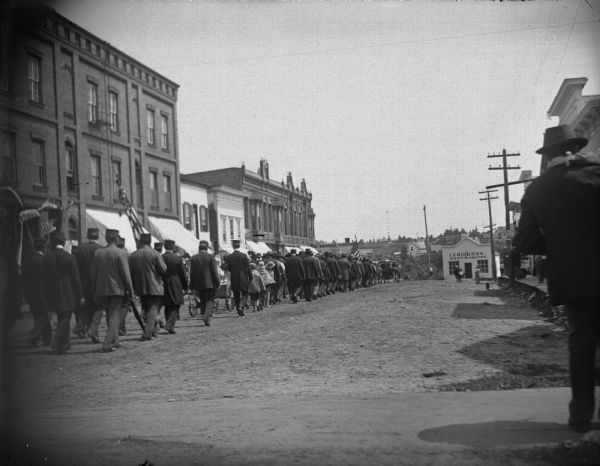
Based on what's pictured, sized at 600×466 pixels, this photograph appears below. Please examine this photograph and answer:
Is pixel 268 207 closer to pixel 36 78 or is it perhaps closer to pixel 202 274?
pixel 202 274

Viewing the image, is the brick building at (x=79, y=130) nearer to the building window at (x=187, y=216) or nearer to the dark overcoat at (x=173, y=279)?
the dark overcoat at (x=173, y=279)

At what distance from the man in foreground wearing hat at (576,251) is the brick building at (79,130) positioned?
3.95 metres

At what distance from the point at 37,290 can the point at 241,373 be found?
4837 mm

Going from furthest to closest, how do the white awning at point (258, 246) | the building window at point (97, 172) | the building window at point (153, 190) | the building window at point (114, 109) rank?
the white awning at point (258, 246) → the building window at point (153, 190) → the building window at point (114, 109) → the building window at point (97, 172)

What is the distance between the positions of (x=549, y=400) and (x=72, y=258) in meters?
7.95

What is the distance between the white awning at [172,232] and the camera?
26331 millimetres

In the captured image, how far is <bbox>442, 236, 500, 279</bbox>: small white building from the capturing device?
82.1 metres

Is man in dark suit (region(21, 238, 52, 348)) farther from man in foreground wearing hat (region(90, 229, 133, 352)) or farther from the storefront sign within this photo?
the storefront sign

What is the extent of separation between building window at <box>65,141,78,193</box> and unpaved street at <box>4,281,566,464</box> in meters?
8.14

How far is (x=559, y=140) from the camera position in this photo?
160 inches

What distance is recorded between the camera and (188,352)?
29.5 feet

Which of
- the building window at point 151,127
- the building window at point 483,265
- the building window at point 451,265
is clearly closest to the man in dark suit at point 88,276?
the building window at point 151,127

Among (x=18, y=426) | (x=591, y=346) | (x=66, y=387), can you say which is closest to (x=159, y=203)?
(x=66, y=387)

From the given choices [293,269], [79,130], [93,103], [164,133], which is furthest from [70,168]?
[293,269]
